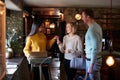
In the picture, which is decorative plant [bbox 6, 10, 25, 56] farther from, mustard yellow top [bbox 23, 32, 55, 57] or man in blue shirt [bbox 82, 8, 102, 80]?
man in blue shirt [bbox 82, 8, 102, 80]

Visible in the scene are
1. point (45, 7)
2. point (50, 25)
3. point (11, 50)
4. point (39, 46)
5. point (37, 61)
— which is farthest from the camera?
point (50, 25)

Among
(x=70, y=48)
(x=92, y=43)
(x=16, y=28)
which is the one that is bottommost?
(x=70, y=48)

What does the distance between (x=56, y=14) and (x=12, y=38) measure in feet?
13.7

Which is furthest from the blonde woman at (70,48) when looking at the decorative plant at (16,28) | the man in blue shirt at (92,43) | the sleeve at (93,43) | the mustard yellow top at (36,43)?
the decorative plant at (16,28)

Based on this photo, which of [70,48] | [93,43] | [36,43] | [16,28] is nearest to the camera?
[93,43]

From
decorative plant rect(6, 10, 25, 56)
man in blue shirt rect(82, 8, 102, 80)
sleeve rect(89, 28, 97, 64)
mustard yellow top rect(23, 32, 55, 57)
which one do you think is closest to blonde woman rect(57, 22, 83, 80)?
mustard yellow top rect(23, 32, 55, 57)

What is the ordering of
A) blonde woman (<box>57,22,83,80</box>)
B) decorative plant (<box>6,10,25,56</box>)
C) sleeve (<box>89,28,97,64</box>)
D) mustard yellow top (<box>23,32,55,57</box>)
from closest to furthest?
sleeve (<box>89,28,97,64</box>), blonde woman (<box>57,22,83,80</box>), mustard yellow top (<box>23,32,55,57</box>), decorative plant (<box>6,10,25,56</box>)

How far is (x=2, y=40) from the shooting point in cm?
439

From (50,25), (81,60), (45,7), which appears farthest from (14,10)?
(81,60)

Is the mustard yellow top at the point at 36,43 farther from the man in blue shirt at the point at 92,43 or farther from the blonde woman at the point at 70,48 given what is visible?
the man in blue shirt at the point at 92,43

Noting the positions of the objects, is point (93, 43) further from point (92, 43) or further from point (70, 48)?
point (70, 48)

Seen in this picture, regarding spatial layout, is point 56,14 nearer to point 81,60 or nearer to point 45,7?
point 45,7

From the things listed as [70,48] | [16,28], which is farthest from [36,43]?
[16,28]

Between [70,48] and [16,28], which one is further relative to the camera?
[16,28]
